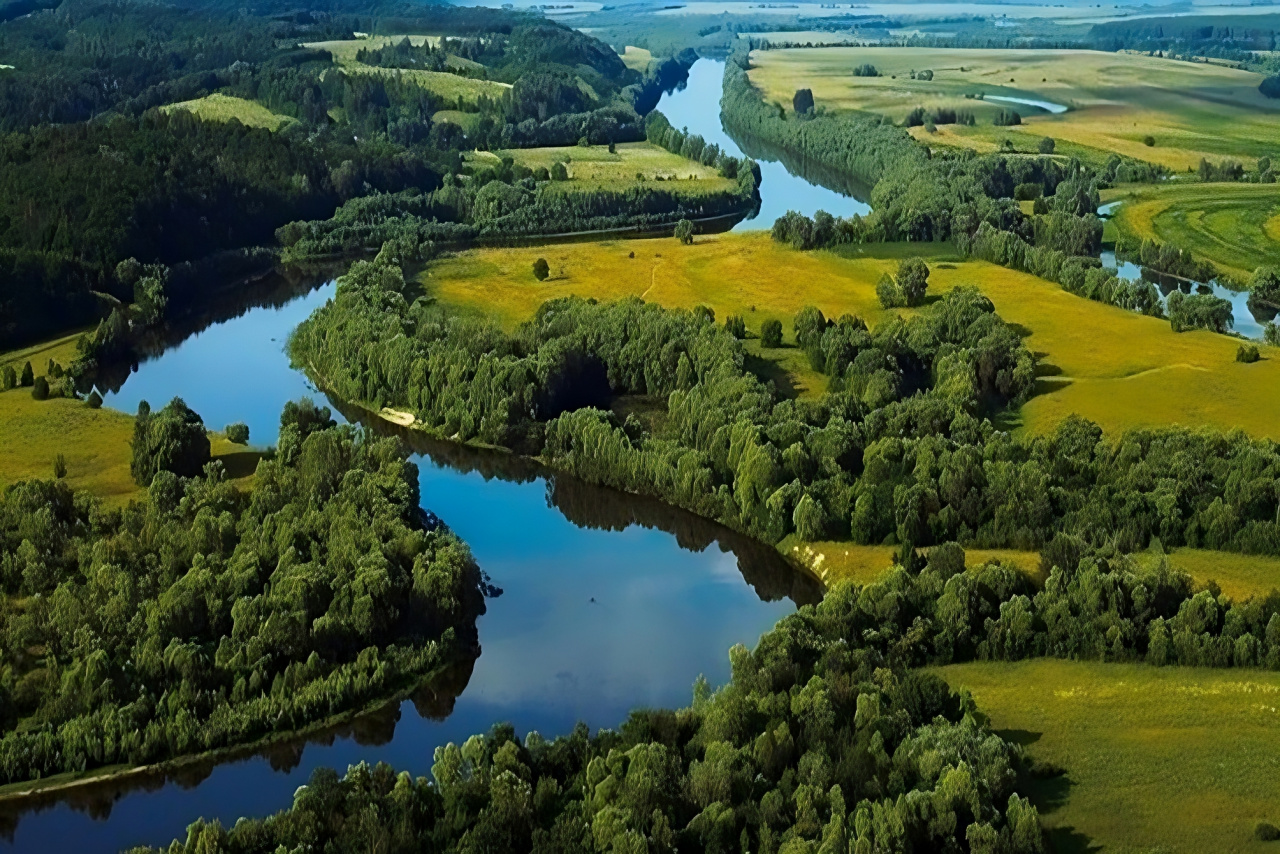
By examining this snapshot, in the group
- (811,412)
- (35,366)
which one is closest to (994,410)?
(811,412)

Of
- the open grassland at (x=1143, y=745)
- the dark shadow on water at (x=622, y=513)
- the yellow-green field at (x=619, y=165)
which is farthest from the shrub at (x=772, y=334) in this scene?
the yellow-green field at (x=619, y=165)

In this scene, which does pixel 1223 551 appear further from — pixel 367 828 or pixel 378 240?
pixel 378 240

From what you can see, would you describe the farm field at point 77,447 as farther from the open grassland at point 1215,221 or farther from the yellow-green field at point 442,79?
the yellow-green field at point 442,79

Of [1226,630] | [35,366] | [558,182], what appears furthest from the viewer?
[558,182]

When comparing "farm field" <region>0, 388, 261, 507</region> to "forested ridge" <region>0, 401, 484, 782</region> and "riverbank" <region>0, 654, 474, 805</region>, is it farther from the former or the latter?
"riverbank" <region>0, 654, 474, 805</region>

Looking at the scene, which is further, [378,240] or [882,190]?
[882,190]

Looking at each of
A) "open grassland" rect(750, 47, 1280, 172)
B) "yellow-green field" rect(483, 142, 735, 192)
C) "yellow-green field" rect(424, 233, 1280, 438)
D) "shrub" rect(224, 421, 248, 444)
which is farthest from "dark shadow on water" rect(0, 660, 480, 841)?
"open grassland" rect(750, 47, 1280, 172)
